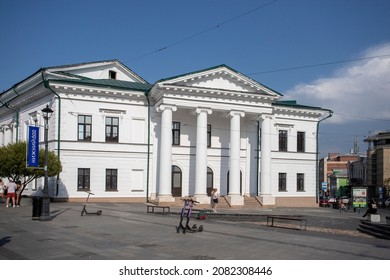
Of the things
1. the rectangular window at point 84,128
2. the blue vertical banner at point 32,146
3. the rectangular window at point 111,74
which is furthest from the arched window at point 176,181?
the blue vertical banner at point 32,146

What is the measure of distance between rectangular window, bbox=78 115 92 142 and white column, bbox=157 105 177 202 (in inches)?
232

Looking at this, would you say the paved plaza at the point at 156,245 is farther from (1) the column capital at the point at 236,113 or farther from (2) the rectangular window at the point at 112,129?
(1) the column capital at the point at 236,113

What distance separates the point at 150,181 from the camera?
1490 inches

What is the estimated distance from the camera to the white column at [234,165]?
121 feet

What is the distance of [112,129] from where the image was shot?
36750mm

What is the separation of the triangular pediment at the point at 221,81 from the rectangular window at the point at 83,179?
994 centimetres

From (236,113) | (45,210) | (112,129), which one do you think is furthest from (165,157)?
(45,210)

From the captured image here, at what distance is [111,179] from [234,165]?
34.1ft

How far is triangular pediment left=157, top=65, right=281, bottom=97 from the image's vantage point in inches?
1405

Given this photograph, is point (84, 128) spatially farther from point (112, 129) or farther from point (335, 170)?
point (335, 170)

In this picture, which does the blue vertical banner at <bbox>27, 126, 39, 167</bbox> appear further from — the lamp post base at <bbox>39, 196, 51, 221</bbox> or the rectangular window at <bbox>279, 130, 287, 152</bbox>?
the rectangular window at <bbox>279, 130, 287, 152</bbox>

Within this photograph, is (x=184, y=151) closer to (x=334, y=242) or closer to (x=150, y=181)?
(x=150, y=181)

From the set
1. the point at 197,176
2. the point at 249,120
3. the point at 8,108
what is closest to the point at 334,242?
the point at 197,176

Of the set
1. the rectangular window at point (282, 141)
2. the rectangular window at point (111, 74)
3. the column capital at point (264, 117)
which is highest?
the rectangular window at point (111, 74)
